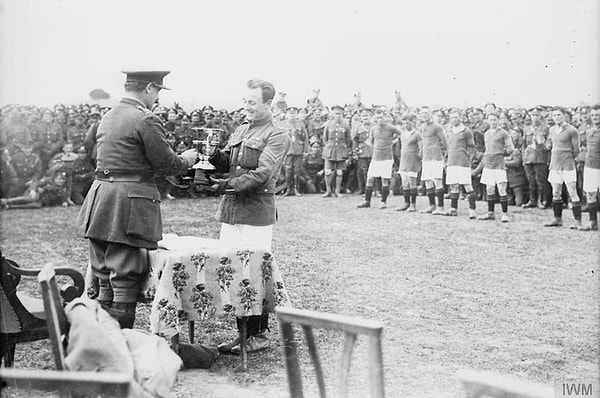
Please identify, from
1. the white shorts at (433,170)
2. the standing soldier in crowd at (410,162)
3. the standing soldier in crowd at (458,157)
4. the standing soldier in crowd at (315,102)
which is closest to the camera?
the standing soldier in crowd at (458,157)

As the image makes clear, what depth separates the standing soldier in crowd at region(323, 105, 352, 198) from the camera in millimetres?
16188

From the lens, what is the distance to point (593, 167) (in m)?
11.4

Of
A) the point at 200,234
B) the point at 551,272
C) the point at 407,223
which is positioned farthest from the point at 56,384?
the point at 407,223

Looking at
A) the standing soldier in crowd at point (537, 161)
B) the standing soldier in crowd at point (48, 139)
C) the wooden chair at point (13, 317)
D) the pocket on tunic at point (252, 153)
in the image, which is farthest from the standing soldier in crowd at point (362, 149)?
the wooden chair at point (13, 317)

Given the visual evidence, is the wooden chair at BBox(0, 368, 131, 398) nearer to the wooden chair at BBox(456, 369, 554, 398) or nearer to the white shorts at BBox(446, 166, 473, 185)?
the wooden chair at BBox(456, 369, 554, 398)

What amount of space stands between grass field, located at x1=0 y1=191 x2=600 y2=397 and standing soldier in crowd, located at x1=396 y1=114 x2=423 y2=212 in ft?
2.48

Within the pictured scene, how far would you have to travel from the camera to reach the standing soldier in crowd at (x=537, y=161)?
14477 mm

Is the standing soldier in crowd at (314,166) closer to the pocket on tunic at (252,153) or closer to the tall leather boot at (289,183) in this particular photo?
the tall leather boot at (289,183)

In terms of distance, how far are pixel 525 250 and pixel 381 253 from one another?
6.22 ft

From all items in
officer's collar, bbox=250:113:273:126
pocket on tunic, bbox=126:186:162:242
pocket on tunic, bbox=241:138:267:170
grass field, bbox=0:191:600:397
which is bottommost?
grass field, bbox=0:191:600:397

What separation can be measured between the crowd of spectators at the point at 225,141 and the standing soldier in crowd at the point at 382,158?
464mm

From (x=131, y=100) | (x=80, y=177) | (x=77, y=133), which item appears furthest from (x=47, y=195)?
(x=131, y=100)

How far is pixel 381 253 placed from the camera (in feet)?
30.8

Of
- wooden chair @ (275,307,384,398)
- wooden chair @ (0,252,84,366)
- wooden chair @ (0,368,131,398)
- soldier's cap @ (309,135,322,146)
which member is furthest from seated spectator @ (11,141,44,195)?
wooden chair @ (0,368,131,398)
